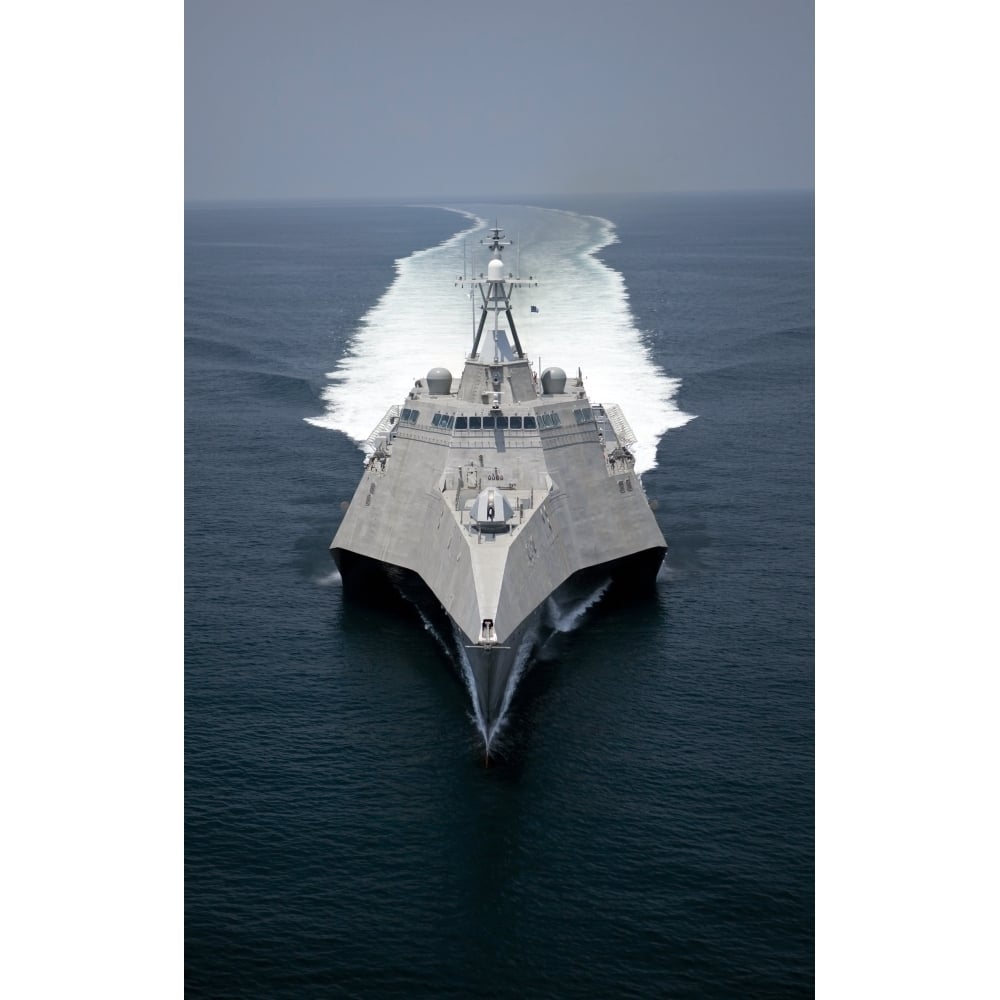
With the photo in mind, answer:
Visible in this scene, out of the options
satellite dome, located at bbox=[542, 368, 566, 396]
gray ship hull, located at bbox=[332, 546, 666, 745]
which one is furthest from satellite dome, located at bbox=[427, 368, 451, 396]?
gray ship hull, located at bbox=[332, 546, 666, 745]

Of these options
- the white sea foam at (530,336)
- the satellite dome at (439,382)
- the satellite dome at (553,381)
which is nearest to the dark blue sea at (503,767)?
the white sea foam at (530,336)

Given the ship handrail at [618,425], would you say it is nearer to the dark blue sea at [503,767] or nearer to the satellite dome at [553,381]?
the satellite dome at [553,381]

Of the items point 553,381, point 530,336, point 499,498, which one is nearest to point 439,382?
point 553,381

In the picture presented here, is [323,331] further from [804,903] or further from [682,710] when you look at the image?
[804,903]

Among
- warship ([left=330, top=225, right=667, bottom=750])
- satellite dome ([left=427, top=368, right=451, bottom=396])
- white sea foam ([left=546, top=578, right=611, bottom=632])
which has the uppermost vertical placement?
satellite dome ([left=427, top=368, right=451, bottom=396])

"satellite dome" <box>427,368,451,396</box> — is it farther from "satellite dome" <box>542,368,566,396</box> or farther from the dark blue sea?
the dark blue sea

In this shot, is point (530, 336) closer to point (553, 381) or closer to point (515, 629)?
point (553, 381)

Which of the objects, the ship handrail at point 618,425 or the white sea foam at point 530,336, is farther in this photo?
the white sea foam at point 530,336
